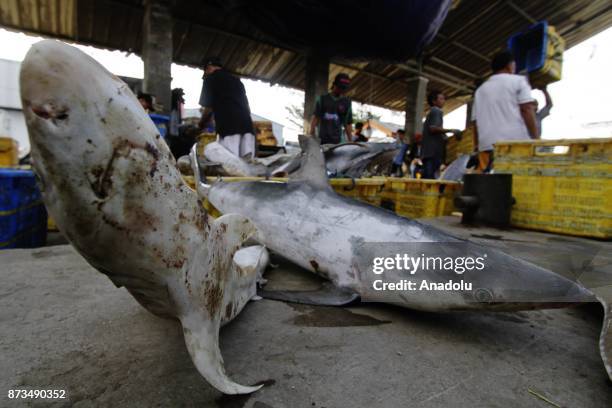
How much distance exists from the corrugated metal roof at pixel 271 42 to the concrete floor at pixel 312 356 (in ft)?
21.4

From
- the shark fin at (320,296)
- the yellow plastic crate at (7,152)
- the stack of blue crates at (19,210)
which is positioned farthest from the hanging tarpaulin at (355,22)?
the shark fin at (320,296)

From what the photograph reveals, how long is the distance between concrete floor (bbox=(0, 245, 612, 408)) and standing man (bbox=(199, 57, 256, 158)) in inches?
144

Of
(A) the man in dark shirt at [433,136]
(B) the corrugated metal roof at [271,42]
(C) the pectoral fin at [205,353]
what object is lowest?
(C) the pectoral fin at [205,353]

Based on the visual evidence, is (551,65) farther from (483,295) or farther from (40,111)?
(40,111)

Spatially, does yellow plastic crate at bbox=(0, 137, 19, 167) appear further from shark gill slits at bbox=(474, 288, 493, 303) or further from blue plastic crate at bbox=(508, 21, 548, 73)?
blue plastic crate at bbox=(508, 21, 548, 73)

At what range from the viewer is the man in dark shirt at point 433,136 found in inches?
235

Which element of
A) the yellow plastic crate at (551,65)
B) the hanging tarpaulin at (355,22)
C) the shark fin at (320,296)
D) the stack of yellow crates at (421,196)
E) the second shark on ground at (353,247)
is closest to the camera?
the second shark on ground at (353,247)

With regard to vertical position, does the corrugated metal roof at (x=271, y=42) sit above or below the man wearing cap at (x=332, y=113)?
above

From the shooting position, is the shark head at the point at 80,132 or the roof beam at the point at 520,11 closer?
the shark head at the point at 80,132

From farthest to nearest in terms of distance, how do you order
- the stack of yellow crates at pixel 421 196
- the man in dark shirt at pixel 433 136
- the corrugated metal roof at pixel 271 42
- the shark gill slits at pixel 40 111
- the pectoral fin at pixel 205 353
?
the corrugated metal roof at pixel 271 42 → the man in dark shirt at pixel 433 136 → the stack of yellow crates at pixel 421 196 → the pectoral fin at pixel 205 353 → the shark gill slits at pixel 40 111

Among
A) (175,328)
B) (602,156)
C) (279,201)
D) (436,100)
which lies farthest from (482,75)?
(175,328)

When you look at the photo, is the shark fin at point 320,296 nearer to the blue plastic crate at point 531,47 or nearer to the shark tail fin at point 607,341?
the shark tail fin at point 607,341

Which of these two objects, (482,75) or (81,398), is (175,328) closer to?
(81,398)

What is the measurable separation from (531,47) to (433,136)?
10.7 ft
